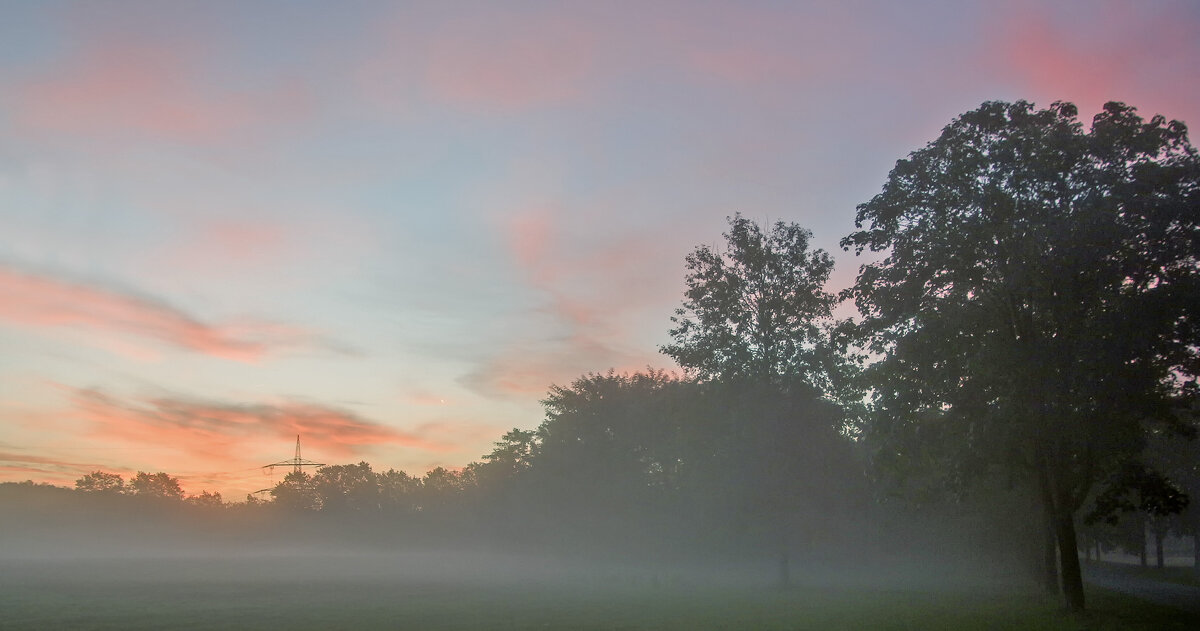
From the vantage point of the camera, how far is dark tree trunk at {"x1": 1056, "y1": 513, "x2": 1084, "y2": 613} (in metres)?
26.6

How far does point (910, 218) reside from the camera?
30.0 m

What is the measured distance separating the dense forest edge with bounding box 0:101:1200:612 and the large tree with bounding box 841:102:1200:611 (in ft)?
0.27

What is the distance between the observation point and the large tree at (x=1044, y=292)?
82.7 ft

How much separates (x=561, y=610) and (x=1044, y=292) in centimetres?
2241

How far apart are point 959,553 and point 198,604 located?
2165 inches

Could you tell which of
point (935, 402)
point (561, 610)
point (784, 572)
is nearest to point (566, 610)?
point (561, 610)

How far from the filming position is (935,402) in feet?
96.6

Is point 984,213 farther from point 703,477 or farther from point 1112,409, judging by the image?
point 703,477

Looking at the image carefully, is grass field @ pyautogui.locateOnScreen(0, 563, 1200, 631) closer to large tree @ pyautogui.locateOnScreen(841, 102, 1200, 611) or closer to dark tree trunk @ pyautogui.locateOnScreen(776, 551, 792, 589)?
dark tree trunk @ pyautogui.locateOnScreen(776, 551, 792, 589)

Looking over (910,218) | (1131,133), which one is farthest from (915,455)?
(1131,133)

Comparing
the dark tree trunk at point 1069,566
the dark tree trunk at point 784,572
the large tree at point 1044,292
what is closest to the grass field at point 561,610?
the dark tree trunk at point 1069,566

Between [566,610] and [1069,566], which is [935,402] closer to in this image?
[1069,566]

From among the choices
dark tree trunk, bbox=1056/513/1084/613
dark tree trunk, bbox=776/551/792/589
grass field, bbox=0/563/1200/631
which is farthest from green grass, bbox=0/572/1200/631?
dark tree trunk, bbox=776/551/792/589

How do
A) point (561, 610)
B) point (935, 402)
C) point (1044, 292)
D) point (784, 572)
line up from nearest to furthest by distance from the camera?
point (1044, 292)
point (935, 402)
point (561, 610)
point (784, 572)
